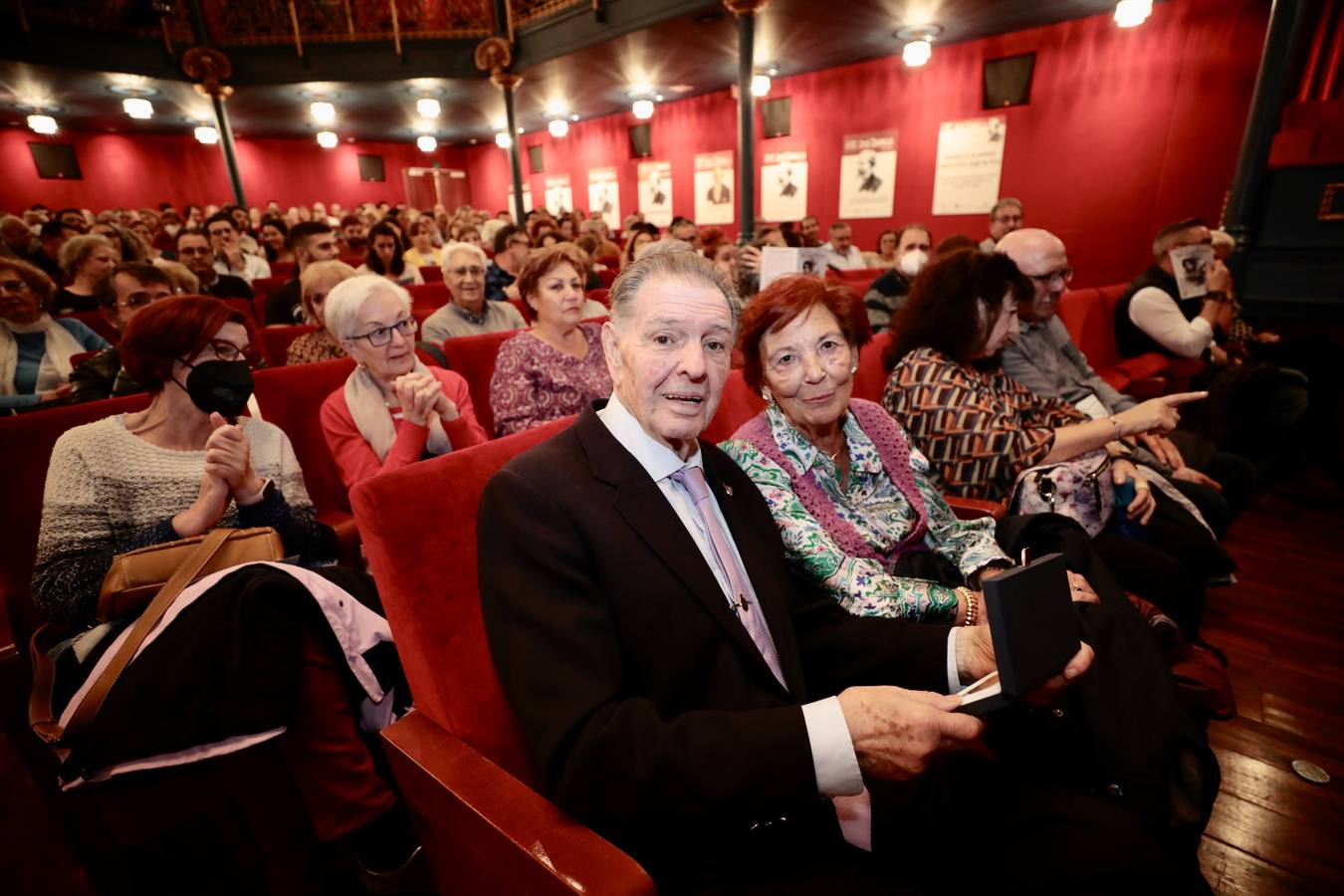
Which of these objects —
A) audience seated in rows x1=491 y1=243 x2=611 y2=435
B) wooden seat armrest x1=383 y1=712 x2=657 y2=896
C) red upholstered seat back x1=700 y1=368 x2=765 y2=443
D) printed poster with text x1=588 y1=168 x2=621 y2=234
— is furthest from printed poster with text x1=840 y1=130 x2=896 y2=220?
wooden seat armrest x1=383 y1=712 x2=657 y2=896

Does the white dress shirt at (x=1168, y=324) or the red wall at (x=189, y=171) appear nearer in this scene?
the white dress shirt at (x=1168, y=324)

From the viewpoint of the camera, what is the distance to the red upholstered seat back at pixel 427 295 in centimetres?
457

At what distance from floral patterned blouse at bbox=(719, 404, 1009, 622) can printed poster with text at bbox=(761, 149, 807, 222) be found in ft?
31.0

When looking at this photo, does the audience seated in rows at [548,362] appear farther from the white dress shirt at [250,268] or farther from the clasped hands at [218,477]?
the white dress shirt at [250,268]

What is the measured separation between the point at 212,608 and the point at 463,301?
2476mm

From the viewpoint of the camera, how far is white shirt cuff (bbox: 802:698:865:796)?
830 millimetres

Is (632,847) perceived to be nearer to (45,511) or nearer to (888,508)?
(888,508)

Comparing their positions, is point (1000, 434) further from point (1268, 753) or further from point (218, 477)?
point (218, 477)

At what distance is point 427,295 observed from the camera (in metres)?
4.66

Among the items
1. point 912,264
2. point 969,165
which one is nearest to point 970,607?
point 912,264

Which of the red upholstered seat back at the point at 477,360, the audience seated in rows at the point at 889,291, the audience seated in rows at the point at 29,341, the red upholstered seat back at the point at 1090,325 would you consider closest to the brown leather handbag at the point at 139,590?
the red upholstered seat back at the point at 477,360

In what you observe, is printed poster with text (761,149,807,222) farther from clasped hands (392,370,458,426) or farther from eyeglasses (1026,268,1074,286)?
clasped hands (392,370,458,426)

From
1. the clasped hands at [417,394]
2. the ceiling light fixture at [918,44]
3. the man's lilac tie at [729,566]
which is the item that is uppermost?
the ceiling light fixture at [918,44]

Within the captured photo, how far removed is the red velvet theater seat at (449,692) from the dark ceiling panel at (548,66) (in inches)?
291
